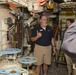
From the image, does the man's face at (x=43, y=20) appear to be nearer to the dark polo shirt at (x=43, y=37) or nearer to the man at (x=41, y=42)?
the man at (x=41, y=42)

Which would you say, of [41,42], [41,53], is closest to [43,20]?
[41,42]

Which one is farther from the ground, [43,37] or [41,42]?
[43,37]

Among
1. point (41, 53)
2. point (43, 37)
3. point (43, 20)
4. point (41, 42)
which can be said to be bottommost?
point (41, 53)

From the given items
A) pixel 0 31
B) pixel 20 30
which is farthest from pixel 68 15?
pixel 0 31

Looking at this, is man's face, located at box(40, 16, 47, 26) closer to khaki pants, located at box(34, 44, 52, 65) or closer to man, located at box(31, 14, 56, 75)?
man, located at box(31, 14, 56, 75)

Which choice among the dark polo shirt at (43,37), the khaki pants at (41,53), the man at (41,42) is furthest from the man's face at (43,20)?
the khaki pants at (41,53)

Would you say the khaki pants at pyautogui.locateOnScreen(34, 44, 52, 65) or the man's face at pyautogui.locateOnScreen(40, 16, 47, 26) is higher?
the man's face at pyautogui.locateOnScreen(40, 16, 47, 26)

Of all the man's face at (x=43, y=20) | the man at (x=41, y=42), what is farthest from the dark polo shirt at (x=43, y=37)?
the man's face at (x=43, y=20)

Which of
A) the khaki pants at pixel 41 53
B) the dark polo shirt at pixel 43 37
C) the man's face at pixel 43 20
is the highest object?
the man's face at pixel 43 20

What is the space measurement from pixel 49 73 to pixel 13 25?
1956 mm

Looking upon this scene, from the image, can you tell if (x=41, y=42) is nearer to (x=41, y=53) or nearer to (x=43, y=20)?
(x=41, y=53)

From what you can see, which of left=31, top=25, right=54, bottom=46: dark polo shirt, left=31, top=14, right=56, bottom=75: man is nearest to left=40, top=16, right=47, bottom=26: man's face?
left=31, top=14, right=56, bottom=75: man

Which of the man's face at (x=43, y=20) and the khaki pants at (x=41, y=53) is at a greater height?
the man's face at (x=43, y=20)

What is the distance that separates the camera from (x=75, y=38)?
1.12 metres
